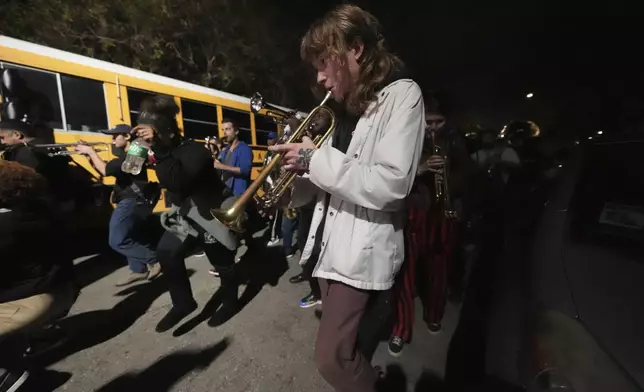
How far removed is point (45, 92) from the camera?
14.7ft

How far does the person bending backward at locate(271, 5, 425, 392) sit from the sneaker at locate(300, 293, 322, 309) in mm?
1961

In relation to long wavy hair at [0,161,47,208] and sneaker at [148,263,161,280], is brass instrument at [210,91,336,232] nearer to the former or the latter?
long wavy hair at [0,161,47,208]

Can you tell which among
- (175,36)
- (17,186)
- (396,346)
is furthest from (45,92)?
(175,36)

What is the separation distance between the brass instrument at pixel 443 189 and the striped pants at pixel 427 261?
0.06 m

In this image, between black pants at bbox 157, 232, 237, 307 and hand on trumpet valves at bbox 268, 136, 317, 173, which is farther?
black pants at bbox 157, 232, 237, 307

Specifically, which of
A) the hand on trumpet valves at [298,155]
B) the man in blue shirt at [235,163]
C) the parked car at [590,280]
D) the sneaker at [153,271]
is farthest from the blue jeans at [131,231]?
the parked car at [590,280]

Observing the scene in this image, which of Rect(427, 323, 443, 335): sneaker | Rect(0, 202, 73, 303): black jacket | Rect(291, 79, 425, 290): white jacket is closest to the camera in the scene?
Rect(291, 79, 425, 290): white jacket

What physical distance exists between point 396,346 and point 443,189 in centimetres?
131

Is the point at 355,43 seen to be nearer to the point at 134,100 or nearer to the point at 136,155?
the point at 136,155

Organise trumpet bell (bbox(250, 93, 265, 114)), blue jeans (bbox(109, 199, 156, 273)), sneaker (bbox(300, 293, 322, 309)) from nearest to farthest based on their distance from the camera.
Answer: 1. trumpet bell (bbox(250, 93, 265, 114))
2. sneaker (bbox(300, 293, 322, 309))
3. blue jeans (bbox(109, 199, 156, 273))

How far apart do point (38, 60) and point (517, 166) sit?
24.5 feet

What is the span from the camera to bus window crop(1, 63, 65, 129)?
4309mm

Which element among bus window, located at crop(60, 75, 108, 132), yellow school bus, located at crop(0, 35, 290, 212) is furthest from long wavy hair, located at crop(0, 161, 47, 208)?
bus window, located at crop(60, 75, 108, 132)

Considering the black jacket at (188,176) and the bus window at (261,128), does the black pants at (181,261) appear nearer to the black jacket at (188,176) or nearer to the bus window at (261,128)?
the black jacket at (188,176)
